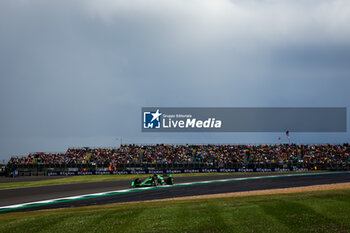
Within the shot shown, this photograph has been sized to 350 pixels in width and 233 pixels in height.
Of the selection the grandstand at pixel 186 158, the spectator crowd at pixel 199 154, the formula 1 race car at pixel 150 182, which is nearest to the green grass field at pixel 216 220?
the formula 1 race car at pixel 150 182

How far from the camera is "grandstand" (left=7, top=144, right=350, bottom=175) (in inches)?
1762

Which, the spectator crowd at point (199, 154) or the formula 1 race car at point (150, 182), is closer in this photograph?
the formula 1 race car at point (150, 182)

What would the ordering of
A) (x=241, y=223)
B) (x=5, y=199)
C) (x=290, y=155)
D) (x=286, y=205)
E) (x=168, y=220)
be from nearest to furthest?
(x=241, y=223) < (x=168, y=220) < (x=286, y=205) < (x=5, y=199) < (x=290, y=155)

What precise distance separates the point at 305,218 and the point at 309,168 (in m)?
40.5

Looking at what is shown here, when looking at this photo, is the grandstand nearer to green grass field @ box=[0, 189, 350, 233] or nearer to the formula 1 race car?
the formula 1 race car

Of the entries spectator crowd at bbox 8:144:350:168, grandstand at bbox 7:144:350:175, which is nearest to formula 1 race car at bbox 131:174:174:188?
grandstand at bbox 7:144:350:175

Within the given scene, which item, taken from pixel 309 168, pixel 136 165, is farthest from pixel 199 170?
pixel 309 168

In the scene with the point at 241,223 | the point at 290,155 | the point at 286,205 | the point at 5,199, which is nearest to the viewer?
the point at 241,223

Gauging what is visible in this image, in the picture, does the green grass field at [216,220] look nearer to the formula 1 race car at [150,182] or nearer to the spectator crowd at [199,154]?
the formula 1 race car at [150,182]

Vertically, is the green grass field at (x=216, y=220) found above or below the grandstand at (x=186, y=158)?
above

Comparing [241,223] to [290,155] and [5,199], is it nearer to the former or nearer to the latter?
[5,199]

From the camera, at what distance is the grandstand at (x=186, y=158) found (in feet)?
147

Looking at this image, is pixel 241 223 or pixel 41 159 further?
pixel 41 159

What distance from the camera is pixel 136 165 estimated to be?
44219 millimetres
